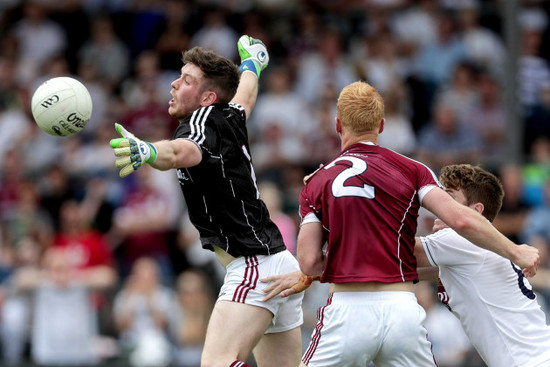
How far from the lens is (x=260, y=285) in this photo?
640cm

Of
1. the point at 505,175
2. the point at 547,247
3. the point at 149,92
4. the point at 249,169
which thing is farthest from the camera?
the point at 149,92

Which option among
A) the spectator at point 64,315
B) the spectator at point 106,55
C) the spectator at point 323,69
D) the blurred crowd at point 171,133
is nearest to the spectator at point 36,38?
the blurred crowd at point 171,133

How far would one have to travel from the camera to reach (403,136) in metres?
13.1

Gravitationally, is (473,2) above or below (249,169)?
above

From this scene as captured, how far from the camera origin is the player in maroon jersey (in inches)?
222

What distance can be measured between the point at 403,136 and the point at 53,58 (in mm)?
5778

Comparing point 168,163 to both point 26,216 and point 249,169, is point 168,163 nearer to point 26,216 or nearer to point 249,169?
point 249,169

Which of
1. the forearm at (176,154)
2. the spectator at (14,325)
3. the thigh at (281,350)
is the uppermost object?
the forearm at (176,154)

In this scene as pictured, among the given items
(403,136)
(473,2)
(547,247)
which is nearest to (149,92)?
(403,136)

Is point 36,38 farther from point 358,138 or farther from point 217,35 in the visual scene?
point 358,138

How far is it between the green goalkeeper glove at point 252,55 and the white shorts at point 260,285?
60.0 inches

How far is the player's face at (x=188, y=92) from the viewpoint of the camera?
672 cm

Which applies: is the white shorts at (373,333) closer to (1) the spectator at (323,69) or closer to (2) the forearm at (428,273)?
(2) the forearm at (428,273)

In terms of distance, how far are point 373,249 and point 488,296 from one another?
0.84 meters
